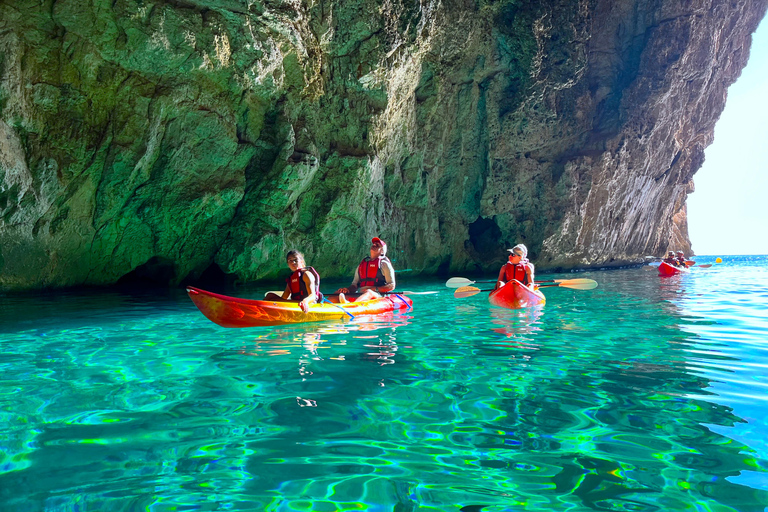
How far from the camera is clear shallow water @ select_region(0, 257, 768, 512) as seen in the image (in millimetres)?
2076

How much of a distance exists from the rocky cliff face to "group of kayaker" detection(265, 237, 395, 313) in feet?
22.2

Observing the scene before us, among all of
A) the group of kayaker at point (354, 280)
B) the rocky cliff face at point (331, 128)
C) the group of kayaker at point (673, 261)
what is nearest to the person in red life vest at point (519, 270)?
the group of kayaker at point (354, 280)

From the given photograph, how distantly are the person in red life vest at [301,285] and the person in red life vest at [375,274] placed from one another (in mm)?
1041

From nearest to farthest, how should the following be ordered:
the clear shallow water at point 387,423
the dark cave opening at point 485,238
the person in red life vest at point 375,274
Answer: the clear shallow water at point 387,423 → the person in red life vest at point 375,274 → the dark cave opening at point 485,238

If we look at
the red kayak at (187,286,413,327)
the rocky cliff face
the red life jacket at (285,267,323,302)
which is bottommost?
Answer: the red kayak at (187,286,413,327)

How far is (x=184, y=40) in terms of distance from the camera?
11539 millimetres

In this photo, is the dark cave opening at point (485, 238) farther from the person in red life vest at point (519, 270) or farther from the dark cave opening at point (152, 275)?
the person in red life vest at point (519, 270)

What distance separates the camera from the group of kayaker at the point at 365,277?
22.5 feet

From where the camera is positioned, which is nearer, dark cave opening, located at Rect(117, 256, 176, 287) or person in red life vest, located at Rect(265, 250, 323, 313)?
person in red life vest, located at Rect(265, 250, 323, 313)

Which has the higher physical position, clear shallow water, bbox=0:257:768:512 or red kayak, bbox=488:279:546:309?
red kayak, bbox=488:279:546:309

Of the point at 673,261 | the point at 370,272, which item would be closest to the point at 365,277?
the point at 370,272

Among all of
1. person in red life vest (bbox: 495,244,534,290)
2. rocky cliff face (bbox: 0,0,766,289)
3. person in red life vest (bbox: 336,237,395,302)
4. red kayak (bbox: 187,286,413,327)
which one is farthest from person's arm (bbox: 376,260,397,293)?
rocky cliff face (bbox: 0,0,766,289)

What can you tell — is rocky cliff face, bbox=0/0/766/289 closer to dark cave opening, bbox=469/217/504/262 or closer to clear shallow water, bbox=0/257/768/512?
dark cave opening, bbox=469/217/504/262

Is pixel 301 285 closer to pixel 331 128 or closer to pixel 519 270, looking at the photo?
pixel 519 270
